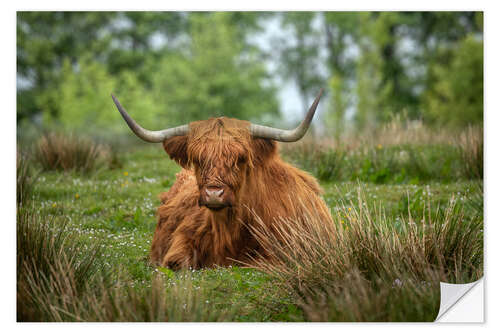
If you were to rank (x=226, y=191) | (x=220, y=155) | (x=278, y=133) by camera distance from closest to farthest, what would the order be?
(x=226, y=191), (x=220, y=155), (x=278, y=133)

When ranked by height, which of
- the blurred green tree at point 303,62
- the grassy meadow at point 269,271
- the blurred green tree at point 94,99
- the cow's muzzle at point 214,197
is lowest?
the grassy meadow at point 269,271

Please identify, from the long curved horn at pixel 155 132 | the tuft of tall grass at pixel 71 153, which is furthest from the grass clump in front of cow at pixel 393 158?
the long curved horn at pixel 155 132

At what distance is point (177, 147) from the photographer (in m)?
4.38

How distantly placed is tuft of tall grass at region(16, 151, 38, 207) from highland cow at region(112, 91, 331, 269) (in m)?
1.36

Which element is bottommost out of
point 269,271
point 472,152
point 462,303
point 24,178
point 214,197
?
point 462,303

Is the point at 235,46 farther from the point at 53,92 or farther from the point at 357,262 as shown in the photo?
the point at 357,262

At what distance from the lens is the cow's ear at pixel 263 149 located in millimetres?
4332

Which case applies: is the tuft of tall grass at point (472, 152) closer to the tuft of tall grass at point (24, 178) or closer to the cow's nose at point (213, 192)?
the cow's nose at point (213, 192)

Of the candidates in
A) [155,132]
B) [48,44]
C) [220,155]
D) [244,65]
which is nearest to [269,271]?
[220,155]

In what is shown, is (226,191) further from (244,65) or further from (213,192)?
(244,65)

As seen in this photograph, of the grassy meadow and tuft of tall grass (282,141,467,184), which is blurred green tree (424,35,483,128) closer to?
tuft of tall grass (282,141,467,184)

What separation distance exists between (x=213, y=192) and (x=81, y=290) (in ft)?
4.11

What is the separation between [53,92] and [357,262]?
13.6 ft

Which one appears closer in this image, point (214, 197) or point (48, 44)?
point (214, 197)
